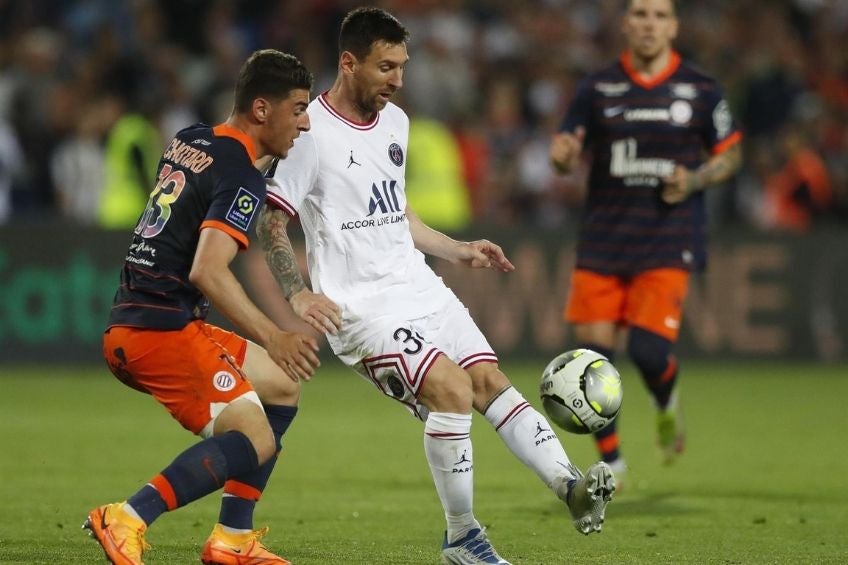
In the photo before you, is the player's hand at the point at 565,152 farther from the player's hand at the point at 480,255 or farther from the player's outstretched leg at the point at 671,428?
the player's hand at the point at 480,255

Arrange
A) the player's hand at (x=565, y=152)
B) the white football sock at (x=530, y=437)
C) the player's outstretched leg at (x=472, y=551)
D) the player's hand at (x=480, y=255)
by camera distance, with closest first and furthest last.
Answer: the player's outstretched leg at (x=472, y=551)
the white football sock at (x=530, y=437)
the player's hand at (x=480, y=255)
the player's hand at (x=565, y=152)

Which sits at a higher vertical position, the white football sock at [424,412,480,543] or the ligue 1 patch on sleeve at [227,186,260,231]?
the ligue 1 patch on sleeve at [227,186,260,231]

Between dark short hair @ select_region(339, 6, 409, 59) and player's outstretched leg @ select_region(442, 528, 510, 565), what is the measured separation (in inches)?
82.4

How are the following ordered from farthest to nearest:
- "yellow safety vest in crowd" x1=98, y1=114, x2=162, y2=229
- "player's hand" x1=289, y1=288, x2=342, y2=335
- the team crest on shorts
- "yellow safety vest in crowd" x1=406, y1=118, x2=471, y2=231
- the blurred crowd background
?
"yellow safety vest in crowd" x1=406, y1=118, x2=471, y2=231, the blurred crowd background, "yellow safety vest in crowd" x1=98, y1=114, x2=162, y2=229, the team crest on shorts, "player's hand" x1=289, y1=288, x2=342, y2=335

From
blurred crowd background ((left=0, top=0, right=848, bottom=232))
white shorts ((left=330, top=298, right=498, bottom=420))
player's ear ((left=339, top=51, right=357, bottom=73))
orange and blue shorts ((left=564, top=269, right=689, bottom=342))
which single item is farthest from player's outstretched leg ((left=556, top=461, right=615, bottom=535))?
blurred crowd background ((left=0, top=0, right=848, bottom=232))

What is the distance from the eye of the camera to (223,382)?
19.8 feet

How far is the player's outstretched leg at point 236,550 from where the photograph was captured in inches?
252

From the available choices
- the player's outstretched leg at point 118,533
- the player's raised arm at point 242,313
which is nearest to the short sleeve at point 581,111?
the player's raised arm at point 242,313

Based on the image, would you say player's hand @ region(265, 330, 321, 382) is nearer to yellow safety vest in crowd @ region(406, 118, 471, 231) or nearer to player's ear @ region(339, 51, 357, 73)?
player's ear @ region(339, 51, 357, 73)

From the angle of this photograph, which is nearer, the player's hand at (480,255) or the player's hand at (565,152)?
the player's hand at (480,255)

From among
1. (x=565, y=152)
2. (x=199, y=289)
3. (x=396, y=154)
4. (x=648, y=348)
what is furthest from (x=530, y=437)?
(x=565, y=152)

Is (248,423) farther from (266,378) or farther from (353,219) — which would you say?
(353,219)

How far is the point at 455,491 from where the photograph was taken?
6367 mm

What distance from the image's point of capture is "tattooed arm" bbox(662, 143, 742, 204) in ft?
29.3
